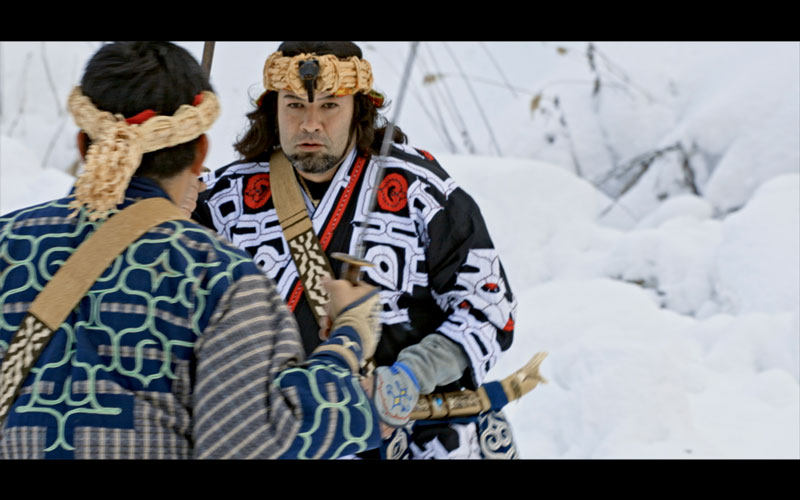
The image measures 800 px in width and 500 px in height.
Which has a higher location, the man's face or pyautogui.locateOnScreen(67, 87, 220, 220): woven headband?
the man's face

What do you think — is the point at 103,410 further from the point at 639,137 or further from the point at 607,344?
the point at 639,137

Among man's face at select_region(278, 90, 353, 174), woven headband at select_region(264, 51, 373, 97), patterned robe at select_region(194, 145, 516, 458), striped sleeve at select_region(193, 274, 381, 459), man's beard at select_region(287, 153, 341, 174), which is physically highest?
woven headband at select_region(264, 51, 373, 97)

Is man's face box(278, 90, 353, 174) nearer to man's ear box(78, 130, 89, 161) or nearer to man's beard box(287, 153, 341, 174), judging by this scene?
man's beard box(287, 153, 341, 174)

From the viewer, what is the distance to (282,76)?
2.20 metres

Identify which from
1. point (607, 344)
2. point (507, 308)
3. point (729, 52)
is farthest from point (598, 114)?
point (507, 308)

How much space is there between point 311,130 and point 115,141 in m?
0.84

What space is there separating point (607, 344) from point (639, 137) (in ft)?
7.06

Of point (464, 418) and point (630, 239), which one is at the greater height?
point (630, 239)

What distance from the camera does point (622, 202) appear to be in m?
5.32

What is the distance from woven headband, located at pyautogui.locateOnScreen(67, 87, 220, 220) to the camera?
1.39 meters

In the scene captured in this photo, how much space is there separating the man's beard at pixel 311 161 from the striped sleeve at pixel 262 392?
825 millimetres

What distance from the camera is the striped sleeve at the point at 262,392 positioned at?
1.35 m

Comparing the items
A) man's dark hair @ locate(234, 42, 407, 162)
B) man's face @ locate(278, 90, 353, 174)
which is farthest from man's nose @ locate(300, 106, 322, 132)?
man's dark hair @ locate(234, 42, 407, 162)

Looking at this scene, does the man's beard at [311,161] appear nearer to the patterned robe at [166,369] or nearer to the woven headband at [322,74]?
the woven headband at [322,74]
